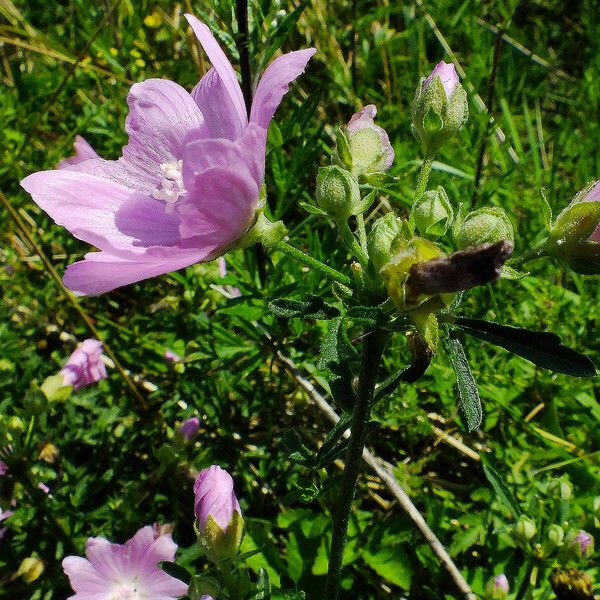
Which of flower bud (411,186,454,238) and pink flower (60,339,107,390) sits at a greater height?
flower bud (411,186,454,238)

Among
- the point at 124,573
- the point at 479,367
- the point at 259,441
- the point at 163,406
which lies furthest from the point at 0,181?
the point at 479,367

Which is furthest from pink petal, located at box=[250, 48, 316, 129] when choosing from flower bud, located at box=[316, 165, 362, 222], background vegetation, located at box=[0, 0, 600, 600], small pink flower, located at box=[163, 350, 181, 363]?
small pink flower, located at box=[163, 350, 181, 363]

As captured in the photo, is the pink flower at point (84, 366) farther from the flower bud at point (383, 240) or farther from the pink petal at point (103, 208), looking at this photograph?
the flower bud at point (383, 240)

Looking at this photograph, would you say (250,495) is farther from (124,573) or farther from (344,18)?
(344,18)

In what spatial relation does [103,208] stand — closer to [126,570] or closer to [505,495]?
[126,570]

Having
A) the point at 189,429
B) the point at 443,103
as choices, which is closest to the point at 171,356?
the point at 189,429

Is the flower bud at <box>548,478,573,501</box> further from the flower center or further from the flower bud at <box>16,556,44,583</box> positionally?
the flower bud at <box>16,556,44,583</box>

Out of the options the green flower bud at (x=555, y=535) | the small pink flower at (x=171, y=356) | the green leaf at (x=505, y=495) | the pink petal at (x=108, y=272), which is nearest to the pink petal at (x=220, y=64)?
the pink petal at (x=108, y=272)
